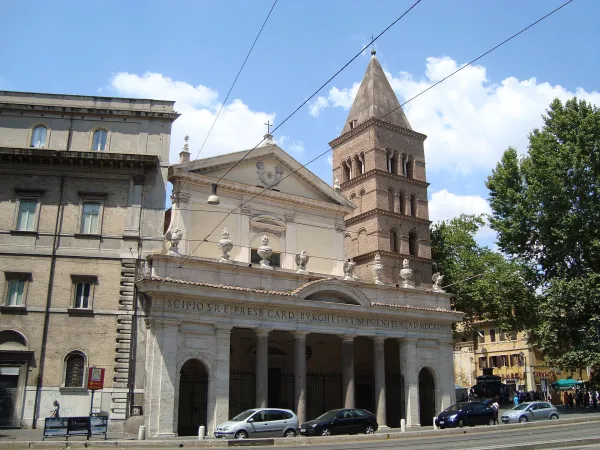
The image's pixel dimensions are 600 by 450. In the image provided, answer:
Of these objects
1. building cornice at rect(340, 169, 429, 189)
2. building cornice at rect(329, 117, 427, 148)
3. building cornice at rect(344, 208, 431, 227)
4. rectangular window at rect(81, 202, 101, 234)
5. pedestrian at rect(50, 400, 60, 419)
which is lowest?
pedestrian at rect(50, 400, 60, 419)

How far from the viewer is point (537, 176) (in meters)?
35.9

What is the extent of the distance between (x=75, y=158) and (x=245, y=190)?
327 inches

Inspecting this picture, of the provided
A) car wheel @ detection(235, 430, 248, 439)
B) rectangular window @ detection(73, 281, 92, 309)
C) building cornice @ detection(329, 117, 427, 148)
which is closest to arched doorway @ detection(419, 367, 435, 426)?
car wheel @ detection(235, 430, 248, 439)

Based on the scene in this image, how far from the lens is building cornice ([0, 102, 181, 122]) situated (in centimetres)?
2750

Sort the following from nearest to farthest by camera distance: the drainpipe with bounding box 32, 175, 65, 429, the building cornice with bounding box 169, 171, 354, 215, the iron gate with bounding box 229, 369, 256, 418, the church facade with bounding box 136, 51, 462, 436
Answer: the drainpipe with bounding box 32, 175, 65, 429
the church facade with bounding box 136, 51, 462, 436
the iron gate with bounding box 229, 369, 256, 418
the building cornice with bounding box 169, 171, 354, 215

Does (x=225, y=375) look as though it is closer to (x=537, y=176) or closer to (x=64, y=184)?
(x=64, y=184)

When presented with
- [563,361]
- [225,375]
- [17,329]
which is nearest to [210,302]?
[225,375]

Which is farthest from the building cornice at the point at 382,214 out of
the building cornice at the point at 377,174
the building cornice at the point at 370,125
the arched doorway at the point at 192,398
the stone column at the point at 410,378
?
the arched doorway at the point at 192,398

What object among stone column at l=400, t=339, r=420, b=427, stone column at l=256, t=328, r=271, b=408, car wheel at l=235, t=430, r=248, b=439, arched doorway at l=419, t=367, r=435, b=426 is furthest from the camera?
arched doorway at l=419, t=367, r=435, b=426

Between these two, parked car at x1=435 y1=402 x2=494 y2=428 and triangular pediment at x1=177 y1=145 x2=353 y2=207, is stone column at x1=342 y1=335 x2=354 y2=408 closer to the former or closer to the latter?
parked car at x1=435 y1=402 x2=494 y2=428

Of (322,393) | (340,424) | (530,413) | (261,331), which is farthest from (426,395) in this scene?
(261,331)

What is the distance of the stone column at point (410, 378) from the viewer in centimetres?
2959

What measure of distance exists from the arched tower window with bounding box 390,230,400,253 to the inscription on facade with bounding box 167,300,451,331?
1409cm

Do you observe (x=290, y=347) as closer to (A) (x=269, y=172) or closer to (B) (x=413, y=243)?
(A) (x=269, y=172)
